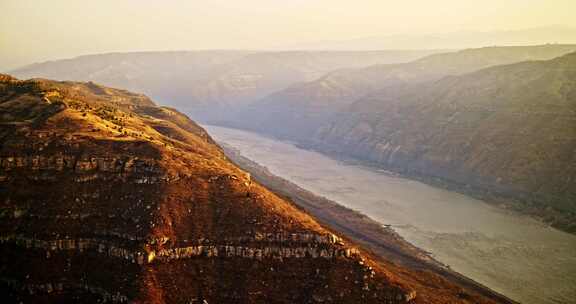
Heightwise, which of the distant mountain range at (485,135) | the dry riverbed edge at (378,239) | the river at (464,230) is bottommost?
the river at (464,230)

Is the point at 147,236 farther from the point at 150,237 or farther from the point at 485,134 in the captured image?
the point at 485,134

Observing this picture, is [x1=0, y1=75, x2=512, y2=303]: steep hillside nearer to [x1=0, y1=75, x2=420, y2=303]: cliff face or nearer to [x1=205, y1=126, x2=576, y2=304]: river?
[x1=0, y1=75, x2=420, y2=303]: cliff face

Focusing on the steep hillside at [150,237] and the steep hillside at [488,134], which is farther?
the steep hillside at [488,134]

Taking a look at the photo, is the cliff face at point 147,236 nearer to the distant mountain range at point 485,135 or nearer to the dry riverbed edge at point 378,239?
the dry riverbed edge at point 378,239

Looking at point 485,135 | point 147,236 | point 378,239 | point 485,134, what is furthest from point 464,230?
point 147,236

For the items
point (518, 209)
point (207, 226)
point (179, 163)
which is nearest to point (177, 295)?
point (207, 226)

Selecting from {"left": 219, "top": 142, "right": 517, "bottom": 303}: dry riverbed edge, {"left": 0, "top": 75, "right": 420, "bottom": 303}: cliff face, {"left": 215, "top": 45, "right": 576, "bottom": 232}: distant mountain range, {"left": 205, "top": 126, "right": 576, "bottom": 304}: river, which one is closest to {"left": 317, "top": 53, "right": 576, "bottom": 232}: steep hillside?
{"left": 215, "top": 45, "right": 576, "bottom": 232}: distant mountain range

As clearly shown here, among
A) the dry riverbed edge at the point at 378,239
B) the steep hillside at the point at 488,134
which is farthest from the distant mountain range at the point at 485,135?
the dry riverbed edge at the point at 378,239
